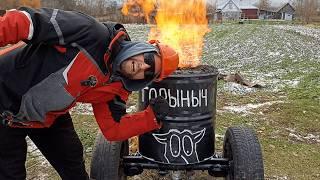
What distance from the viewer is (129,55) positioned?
119 inches

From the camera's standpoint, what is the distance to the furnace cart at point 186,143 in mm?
3803

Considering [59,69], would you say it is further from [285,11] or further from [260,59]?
[285,11]

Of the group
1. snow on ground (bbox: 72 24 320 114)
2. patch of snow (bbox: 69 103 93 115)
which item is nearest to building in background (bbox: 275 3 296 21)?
snow on ground (bbox: 72 24 320 114)

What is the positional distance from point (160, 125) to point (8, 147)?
1.30 metres

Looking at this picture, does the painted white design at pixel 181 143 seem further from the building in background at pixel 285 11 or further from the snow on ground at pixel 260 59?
the building in background at pixel 285 11

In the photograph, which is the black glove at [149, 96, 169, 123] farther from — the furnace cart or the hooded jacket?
the hooded jacket

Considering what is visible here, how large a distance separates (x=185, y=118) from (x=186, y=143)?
25 centimetres

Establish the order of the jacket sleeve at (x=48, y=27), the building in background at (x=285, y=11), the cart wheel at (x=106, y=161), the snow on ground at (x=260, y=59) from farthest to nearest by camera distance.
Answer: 1. the building in background at (x=285, y=11)
2. the snow on ground at (x=260, y=59)
3. the cart wheel at (x=106, y=161)
4. the jacket sleeve at (x=48, y=27)

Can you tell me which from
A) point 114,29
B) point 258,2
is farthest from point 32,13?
point 258,2

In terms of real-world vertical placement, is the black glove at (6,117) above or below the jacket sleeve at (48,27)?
below

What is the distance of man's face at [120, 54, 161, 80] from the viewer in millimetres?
3061

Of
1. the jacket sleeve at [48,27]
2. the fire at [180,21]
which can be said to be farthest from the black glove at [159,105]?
the jacket sleeve at [48,27]

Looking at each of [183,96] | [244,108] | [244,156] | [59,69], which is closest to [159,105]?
[183,96]

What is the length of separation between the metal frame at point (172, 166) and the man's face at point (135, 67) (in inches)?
48.0
